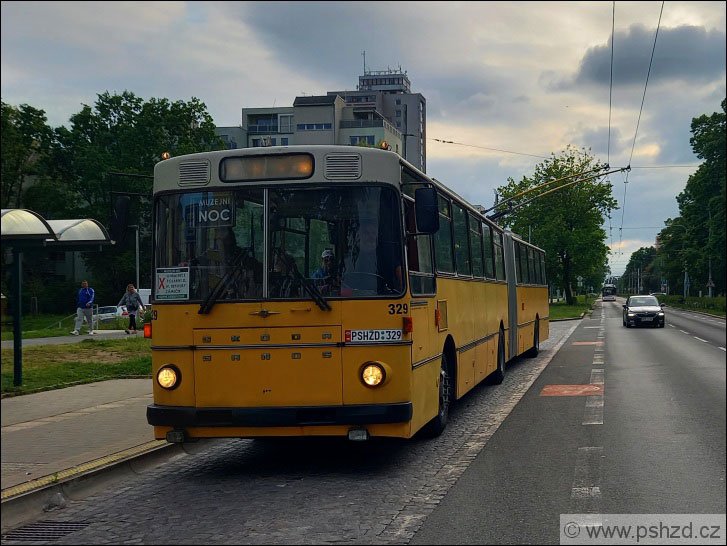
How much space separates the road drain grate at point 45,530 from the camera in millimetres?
6207

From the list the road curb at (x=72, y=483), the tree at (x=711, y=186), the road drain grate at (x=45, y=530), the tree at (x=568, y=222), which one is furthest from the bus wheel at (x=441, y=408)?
the tree at (x=568, y=222)

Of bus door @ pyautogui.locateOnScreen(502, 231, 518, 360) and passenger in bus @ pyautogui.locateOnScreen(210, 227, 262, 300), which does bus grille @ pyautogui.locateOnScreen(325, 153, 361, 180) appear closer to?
passenger in bus @ pyautogui.locateOnScreen(210, 227, 262, 300)

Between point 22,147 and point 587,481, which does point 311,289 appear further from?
point 22,147

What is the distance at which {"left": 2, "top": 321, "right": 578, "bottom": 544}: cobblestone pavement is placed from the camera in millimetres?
6000

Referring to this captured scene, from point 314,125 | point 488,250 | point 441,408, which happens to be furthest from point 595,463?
point 314,125

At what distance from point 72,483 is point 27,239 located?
5.54m

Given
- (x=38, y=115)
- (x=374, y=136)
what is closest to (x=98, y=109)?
(x=38, y=115)

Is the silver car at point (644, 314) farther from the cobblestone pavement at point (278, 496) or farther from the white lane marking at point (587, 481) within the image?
the white lane marking at point (587, 481)

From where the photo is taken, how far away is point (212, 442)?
33.5 feet

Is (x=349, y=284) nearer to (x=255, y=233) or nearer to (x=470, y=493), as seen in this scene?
(x=255, y=233)

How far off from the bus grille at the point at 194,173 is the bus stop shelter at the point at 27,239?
1882 mm

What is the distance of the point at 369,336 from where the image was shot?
7.94m

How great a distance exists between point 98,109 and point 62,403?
186 ft

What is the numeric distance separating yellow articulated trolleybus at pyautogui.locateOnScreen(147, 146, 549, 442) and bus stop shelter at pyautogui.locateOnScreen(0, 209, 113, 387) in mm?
2038
